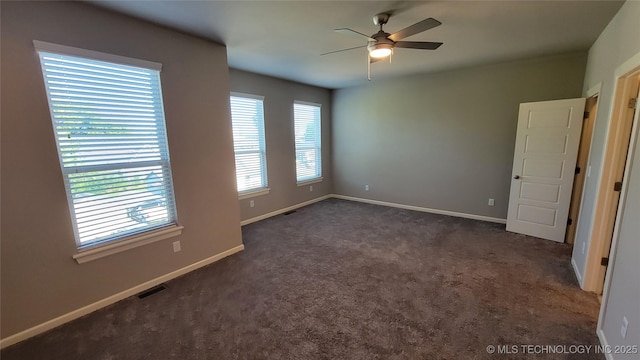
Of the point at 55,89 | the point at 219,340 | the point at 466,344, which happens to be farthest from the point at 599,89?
the point at 55,89

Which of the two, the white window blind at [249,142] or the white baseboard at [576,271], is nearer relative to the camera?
the white baseboard at [576,271]

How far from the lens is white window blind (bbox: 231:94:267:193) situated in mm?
4436

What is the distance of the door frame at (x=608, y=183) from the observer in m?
2.19

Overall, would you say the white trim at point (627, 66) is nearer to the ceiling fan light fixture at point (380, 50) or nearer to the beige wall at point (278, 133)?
the ceiling fan light fixture at point (380, 50)

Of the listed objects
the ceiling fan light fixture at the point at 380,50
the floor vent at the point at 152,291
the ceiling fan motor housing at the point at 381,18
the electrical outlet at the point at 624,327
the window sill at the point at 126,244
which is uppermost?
the ceiling fan motor housing at the point at 381,18

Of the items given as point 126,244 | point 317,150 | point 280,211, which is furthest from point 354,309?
point 317,150

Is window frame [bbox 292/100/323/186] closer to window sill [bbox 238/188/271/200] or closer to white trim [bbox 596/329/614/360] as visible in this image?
window sill [bbox 238/188/271/200]

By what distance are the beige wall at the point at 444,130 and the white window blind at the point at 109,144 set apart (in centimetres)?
411

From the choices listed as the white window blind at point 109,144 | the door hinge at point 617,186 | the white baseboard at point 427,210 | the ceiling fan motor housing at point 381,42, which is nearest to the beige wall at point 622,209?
the door hinge at point 617,186

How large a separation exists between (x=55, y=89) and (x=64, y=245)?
4.09ft

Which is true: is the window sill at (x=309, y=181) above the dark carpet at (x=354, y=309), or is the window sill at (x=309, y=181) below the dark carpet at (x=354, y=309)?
above

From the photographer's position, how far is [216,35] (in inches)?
111

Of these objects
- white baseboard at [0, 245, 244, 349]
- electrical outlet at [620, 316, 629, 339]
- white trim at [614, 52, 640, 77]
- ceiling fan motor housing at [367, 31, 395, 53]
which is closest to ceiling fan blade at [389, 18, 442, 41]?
ceiling fan motor housing at [367, 31, 395, 53]

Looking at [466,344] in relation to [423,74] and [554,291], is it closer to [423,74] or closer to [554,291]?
[554,291]
